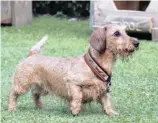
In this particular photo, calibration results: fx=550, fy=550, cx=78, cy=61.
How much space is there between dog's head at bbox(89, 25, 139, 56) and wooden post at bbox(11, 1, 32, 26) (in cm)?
771

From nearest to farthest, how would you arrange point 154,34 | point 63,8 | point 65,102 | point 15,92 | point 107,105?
1. point 107,105
2. point 65,102
3. point 15,92
4. point 154,34
5. point 63,8

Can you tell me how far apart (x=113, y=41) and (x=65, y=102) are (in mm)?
908

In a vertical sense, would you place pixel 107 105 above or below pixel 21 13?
above

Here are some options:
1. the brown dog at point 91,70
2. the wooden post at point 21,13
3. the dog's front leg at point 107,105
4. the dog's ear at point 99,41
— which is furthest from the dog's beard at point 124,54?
the wooden post at point 21,13

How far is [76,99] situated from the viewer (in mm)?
5621

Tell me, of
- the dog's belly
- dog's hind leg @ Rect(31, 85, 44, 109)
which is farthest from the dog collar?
dog's hind leg @ Rect(31, 85, 44, 109)

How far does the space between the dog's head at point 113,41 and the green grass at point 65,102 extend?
39cm

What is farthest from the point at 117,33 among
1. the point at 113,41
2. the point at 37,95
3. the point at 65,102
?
the point at 37,95

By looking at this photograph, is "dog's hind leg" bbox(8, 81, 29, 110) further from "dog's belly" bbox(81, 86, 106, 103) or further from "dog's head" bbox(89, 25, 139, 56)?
"dog's head" bbox(89, 25, 139, 56)

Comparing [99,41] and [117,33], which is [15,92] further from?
[117,33]

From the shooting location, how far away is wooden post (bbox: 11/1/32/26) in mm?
13203

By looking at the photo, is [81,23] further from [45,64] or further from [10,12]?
[45,64]

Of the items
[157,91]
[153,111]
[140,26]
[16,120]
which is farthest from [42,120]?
[140,26]

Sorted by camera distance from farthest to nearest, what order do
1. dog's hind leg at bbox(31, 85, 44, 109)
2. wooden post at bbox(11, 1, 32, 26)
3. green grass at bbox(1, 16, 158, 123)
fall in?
wooden post at bbox(11, 1, 32, 26) < dog's hind leg at bbox(31, 85, 44, 109) < green grass at bbox(1, 16, 158, 123)
